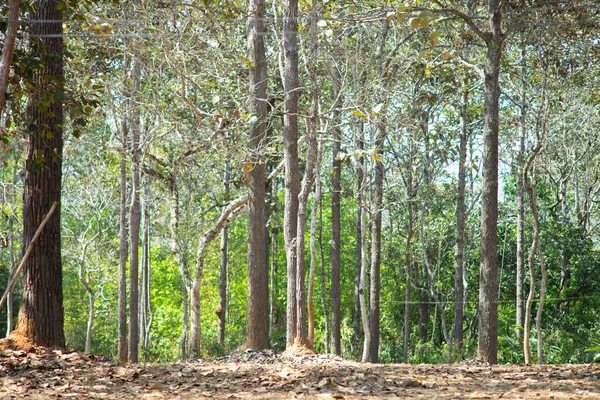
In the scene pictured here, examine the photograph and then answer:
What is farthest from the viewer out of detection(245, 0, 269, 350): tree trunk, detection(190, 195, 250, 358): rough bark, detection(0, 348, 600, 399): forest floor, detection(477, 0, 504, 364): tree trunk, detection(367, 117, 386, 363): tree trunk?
detection(367, 117, 386, 363): tree trunk

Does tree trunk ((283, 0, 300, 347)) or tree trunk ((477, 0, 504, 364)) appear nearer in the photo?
tree trunk ((477, 0, 504, 364))

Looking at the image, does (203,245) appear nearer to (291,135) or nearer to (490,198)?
(291,135)

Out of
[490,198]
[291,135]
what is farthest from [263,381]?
[490,198]

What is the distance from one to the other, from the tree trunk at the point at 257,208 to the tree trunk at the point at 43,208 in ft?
12.4

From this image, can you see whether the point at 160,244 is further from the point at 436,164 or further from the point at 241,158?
the point at 241,158

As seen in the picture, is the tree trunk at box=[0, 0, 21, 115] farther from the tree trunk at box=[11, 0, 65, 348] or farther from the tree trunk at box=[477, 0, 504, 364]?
the tree trunk at box=[477, 0, 504, 364]

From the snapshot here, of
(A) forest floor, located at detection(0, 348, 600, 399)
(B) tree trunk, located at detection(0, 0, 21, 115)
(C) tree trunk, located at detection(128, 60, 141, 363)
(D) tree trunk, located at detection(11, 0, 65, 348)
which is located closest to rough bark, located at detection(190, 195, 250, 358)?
(C) tree trunk, located at detection(128, 60, 141, 363)

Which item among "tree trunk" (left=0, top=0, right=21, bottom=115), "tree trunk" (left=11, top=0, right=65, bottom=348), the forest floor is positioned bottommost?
the forest floor

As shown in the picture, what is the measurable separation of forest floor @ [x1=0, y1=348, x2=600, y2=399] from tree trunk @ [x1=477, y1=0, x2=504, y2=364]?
7.36 ft

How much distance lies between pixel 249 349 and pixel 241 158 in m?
3.37

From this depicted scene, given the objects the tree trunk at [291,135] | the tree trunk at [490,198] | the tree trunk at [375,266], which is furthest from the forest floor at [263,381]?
the tree trunk at [375,266]

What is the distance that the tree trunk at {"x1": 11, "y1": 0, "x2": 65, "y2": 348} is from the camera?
8180 mm

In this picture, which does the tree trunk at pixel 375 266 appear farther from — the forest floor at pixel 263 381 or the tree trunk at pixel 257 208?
the forest floor at pixel 263 381

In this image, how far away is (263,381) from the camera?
7.03 meters
